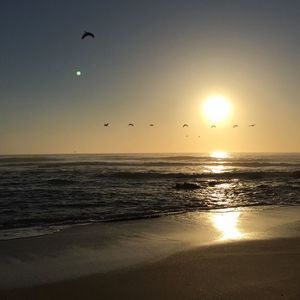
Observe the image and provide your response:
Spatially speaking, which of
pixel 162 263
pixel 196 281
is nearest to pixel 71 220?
pixel 162 263

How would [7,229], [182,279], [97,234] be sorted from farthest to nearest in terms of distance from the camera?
[7,229] → [97,234] → [182,279]

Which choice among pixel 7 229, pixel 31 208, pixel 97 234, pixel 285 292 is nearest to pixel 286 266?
pixel 285 292

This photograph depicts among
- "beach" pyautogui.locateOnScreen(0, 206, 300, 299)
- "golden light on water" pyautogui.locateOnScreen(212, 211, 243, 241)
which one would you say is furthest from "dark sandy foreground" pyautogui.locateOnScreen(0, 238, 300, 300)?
"golden light on water" pyautogui.locateOnScreen(212, 211, 243, 241)

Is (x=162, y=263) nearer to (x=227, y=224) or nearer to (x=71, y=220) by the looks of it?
(x=227, y=224)

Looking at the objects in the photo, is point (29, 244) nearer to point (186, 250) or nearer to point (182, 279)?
point (186, 250)

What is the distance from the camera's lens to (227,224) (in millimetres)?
14766

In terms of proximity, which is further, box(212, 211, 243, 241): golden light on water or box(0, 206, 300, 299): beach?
box(212, 211, 243, 241): golden light on water

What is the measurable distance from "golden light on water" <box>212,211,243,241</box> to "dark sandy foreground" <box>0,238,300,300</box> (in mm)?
2485

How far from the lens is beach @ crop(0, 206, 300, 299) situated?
732 centimetres

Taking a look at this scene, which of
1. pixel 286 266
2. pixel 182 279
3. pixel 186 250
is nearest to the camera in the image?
pixel 182 279

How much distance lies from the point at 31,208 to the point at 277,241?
1192cm

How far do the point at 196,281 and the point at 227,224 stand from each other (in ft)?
23.6

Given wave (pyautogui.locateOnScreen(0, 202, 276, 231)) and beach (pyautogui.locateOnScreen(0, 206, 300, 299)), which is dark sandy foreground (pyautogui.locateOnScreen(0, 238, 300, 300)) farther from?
wave (pyautogui.locateOnScreen(0, 202, 276, 231))

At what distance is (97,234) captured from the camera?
13109mm
